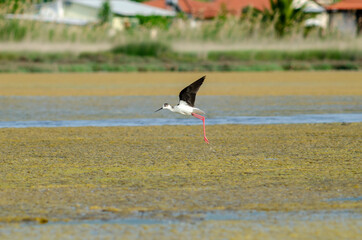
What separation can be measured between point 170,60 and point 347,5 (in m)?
25.6

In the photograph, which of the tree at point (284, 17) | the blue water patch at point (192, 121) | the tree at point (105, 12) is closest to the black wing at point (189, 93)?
the blue water patch at point (192, 121)

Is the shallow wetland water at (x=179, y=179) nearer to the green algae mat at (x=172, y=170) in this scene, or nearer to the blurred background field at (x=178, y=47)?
the green algae mat at (x=172, y=170)

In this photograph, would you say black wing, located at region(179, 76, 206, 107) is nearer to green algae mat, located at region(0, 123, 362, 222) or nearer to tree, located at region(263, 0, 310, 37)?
green algae mat, located at region(0, 123, 362, 222)

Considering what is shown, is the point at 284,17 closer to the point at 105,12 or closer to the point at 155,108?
the point at 155,108

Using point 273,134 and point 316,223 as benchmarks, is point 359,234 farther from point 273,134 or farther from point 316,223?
point 273,134

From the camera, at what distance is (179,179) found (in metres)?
8.14

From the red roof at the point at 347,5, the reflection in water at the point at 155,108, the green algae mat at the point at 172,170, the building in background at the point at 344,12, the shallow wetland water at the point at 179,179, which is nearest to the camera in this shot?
the shallow wetland water at the point at 179,179

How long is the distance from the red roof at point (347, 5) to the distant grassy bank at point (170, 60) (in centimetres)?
2179

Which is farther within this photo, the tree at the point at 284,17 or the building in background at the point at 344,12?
the building in background at the point at 344,12

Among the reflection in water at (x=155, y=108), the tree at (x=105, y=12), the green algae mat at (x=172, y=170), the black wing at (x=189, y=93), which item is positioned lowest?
the reflection in water at (x=155, y=108)

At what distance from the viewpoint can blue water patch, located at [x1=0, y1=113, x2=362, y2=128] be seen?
→ 1377cm

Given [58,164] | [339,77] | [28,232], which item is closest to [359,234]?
[28,232]

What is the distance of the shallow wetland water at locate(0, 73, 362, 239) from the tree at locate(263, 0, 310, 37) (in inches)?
732

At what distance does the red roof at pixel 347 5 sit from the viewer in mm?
53156
